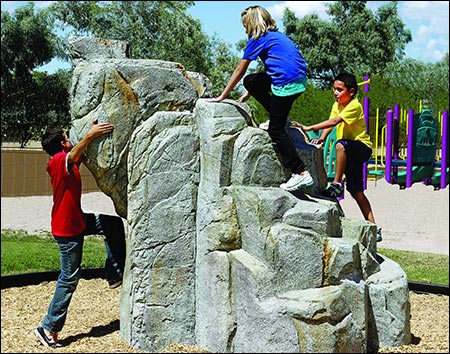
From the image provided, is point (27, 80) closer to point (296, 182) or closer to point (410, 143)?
point (410, 143)

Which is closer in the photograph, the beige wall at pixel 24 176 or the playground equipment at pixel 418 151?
the playground equipment at pixel 418 151

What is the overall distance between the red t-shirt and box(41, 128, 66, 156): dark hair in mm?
156

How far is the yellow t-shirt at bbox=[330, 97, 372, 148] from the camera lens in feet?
20.1

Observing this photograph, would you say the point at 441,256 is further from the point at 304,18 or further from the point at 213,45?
the point at 304,18

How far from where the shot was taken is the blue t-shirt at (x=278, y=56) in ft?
15.8

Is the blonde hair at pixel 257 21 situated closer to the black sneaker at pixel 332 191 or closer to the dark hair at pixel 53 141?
the black sneaker at pixel 332 191

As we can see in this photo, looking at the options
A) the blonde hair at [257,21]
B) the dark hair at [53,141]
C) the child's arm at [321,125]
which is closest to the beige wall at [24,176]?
the dark hair at [53,141]

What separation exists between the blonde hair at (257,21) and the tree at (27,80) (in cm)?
1971

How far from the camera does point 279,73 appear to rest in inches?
190

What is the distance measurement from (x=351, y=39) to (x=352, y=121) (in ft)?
90.7

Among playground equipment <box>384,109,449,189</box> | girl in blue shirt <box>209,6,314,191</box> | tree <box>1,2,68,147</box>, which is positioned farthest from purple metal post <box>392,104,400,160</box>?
tree <box>1,2,68,147</box>

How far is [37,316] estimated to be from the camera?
6.29 meters

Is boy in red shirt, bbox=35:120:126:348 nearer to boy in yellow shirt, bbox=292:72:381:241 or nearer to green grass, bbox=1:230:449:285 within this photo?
boy in yellow shirt, bbox=292:72:381:241

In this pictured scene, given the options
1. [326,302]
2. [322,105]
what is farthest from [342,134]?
[322,105]
